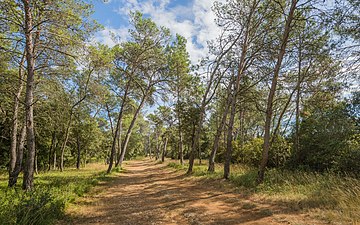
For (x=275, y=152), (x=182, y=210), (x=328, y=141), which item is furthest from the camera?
(x=275, y=152)

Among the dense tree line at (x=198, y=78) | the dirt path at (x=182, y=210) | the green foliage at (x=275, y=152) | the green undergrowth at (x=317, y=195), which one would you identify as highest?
the dense tree line at (x=198, y=78)

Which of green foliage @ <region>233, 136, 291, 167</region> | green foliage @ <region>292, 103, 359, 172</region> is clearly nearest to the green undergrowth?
green foliage @ <region>292, 103, 359, 172</region>

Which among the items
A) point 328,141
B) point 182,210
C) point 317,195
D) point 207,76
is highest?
point 207,76

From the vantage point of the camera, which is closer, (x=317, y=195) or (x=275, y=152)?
(x=317, y=195)

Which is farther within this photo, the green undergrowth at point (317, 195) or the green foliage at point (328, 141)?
the green foliage at point (328, 141)

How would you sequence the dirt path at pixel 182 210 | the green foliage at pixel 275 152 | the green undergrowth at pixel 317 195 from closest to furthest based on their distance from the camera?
the green undergrowth at pixel 317 195 → the dirt path at pixel 182 210 → the green foliage at pixel 275 152

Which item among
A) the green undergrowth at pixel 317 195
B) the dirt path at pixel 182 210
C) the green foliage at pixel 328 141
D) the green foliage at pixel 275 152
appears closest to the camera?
the green undergrowth at pixel 317 195

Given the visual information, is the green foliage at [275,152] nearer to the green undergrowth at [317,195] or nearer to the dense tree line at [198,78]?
the dense tree line at [198,78]

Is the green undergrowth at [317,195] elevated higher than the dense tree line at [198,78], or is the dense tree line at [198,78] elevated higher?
the dense tree line at [198,78]

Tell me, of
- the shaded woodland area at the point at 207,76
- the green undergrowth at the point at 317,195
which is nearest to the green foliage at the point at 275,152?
the shaded woodland area at the point at 207,76

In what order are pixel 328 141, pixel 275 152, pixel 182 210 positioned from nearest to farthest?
pixel 182 210, pixel 328 141, pixel 275 152

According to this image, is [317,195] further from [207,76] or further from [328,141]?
[207,76]

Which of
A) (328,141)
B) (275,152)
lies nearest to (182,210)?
(328,141)

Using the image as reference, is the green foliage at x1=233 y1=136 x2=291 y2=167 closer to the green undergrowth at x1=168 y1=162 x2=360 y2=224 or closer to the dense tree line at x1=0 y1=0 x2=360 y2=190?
the dense tree line at x1=0 y1=0 x2=360 y2=190
